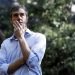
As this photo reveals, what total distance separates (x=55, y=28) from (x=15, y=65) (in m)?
6.32

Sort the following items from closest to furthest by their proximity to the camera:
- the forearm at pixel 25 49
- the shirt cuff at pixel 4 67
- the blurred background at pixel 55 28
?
1. the forearm at pixel 25 49
2. the shirt cuff at pixel 4 67
3. the blurred background at pixel 55 28

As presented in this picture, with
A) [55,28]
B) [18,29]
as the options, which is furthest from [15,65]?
[55,28]

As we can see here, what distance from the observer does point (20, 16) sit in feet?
12.2

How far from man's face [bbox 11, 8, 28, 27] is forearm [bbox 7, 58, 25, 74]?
0.36 m

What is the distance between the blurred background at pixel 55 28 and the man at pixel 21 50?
5.45 meters

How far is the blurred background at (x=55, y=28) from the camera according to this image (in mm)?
9312

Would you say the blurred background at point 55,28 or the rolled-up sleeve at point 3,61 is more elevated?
the rolled-up sleeve at point 3,61

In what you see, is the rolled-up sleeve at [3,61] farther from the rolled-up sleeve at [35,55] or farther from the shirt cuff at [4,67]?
the rolled-up sleeve at [35,55]

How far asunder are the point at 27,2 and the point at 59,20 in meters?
0.89

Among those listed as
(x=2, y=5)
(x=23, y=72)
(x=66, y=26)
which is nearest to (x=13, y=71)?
(x=23, y=72)

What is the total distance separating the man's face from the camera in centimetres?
370

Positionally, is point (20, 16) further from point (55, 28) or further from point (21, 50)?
point (55, 28)

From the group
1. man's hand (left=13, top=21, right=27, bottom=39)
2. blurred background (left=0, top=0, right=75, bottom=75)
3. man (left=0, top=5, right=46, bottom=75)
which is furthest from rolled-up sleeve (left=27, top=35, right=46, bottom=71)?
blurred background (left=0, top=0, right=75, bottom=75)

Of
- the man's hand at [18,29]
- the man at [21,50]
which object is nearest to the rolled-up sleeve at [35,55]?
the man at [21,50]
